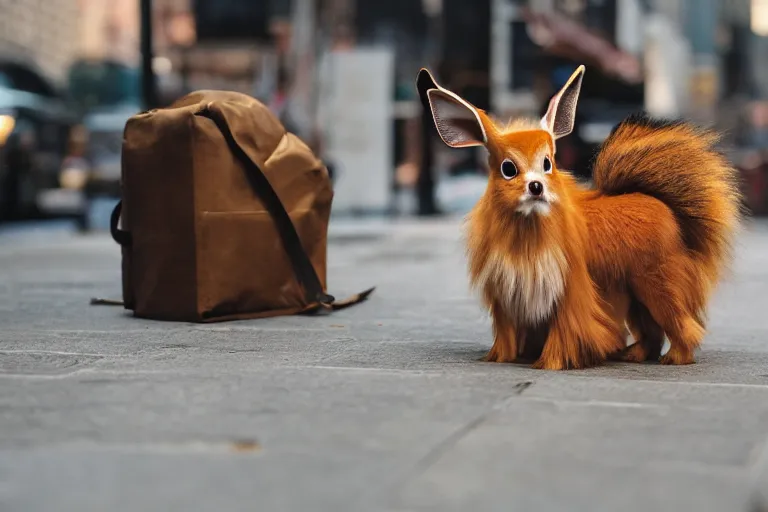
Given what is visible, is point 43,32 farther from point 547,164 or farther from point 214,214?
point 547,164

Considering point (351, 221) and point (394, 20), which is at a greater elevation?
point (394, 20)

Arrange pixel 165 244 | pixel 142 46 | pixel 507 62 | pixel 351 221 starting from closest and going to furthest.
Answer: pixel 165 244 < pixel 142 46 < pixel 351 221 < pixel 507 62

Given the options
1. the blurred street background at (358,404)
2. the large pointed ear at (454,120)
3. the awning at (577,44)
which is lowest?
the blurred street background at (358,404)

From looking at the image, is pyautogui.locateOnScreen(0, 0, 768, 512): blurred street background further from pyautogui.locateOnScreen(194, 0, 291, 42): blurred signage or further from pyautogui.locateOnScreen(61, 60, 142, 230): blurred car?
pyautogui.locateOnScreen(194, 0, 291, 42): blurred signage

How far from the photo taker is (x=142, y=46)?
52.1 ft

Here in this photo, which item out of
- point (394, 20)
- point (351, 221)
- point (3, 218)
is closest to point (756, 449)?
point (351, 221)

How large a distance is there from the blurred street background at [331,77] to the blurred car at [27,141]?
1.8 inches

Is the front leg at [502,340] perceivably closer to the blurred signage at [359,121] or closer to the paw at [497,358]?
the paw at [497,358]

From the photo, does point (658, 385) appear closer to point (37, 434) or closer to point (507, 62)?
point (37, 434)

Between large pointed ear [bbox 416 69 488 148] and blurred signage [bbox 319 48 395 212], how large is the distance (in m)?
15.8

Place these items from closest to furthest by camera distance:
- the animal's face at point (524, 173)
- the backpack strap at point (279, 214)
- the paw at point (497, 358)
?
the animal's face at point (524, 173) < the paw at point (497, 358) < the backpack strap at point (279, 214)

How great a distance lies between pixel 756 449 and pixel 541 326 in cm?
184

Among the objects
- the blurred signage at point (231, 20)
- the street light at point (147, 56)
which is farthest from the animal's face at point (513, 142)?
the blurred signage at point (231, 20)

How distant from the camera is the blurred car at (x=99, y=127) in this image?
20.0m
